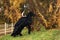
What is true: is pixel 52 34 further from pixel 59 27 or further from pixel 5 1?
pixel 5 1

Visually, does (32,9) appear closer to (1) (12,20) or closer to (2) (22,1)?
(2) (22,1)

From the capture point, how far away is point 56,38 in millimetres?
15312

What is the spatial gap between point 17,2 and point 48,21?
3.09 meters

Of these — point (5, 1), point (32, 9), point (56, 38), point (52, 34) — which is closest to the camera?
point (56, 38)

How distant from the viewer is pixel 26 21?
652 inches

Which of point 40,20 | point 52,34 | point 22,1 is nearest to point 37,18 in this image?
point 40,20

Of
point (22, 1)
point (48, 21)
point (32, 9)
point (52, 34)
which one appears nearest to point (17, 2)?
point (22, 1)

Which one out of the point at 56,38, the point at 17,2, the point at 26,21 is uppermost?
the point at 17,2

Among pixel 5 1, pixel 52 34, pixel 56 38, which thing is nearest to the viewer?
pixel 56 38

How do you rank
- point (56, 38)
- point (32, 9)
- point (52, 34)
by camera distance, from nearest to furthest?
point (56, 38) < point (52, 34) < point (32, 9)

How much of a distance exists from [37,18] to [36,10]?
67 cm

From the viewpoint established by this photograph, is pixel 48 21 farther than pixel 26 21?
Yes

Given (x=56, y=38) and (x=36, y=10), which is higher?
(x=36, y=10)

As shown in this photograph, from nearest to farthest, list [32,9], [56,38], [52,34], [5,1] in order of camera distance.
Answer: [56,38] < [52,34] < [32,9] < [5,1]
